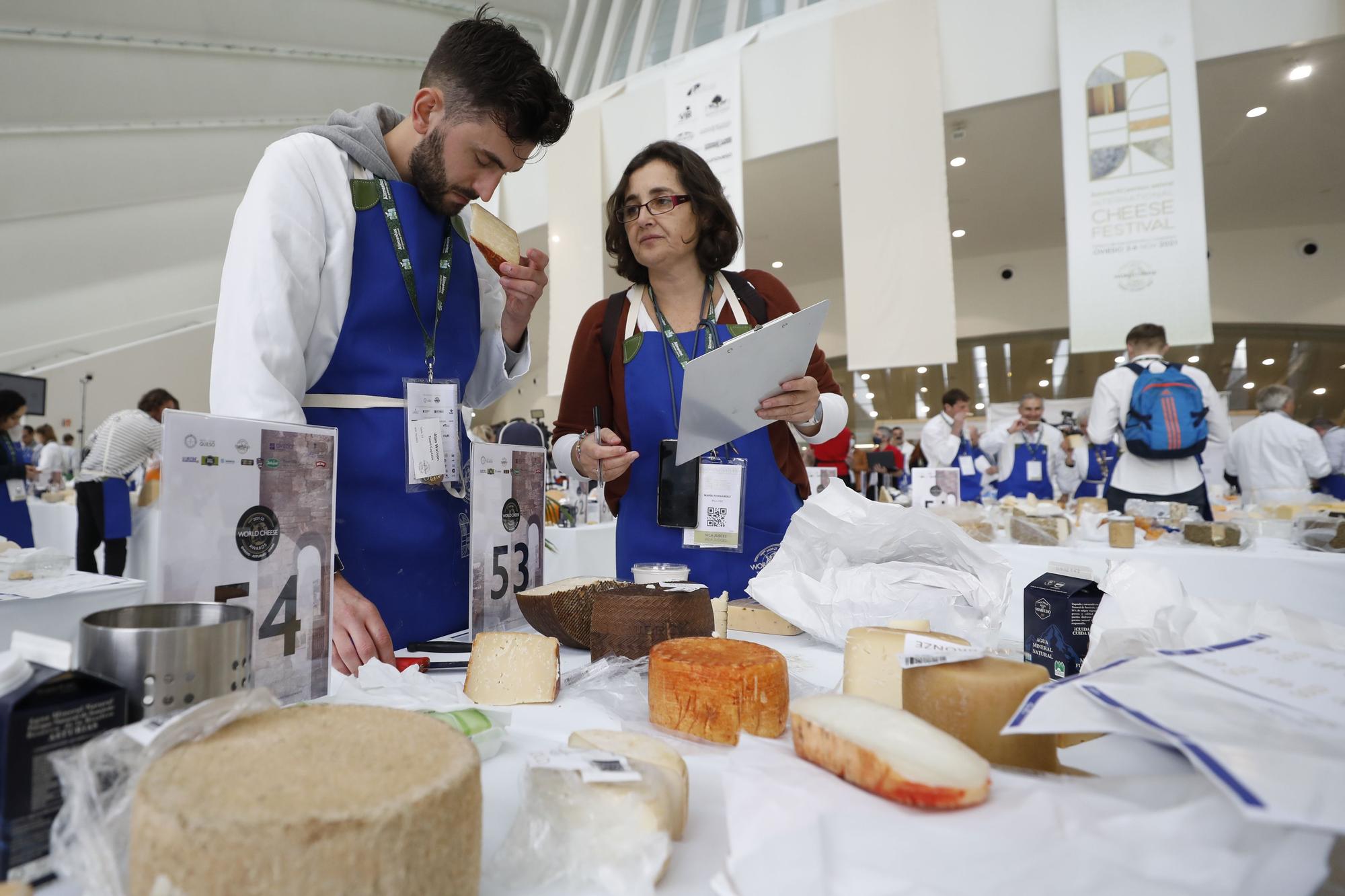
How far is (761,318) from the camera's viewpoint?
5.75 ft

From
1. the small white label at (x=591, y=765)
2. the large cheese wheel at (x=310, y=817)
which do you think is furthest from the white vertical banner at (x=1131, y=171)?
the large cheese wheel at (x=310, y=817)

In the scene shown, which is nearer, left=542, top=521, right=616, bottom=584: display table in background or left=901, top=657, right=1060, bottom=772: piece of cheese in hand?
left=901, top=657, right=1060, bottom=772: piece of cheese in hand

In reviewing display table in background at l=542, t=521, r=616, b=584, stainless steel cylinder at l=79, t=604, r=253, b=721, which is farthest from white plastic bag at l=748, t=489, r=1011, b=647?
display table in background at l=542, t=521, r=616, b=584

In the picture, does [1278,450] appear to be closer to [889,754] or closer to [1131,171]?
[1131,171]

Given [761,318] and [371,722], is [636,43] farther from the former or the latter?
[371,722]

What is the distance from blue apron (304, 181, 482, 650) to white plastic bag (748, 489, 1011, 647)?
0.58 meters

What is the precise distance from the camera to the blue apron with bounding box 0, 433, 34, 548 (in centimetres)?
434

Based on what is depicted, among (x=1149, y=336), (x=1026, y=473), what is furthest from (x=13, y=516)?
(x=1026, y=473)

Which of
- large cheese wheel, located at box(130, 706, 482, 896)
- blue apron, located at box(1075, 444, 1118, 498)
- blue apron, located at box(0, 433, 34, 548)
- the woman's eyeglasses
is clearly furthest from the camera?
blue apron, located at box(1075, 444, 1118, 498)

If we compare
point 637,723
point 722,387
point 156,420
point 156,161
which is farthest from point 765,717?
point 156,161

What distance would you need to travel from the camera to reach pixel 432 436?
1229 mm

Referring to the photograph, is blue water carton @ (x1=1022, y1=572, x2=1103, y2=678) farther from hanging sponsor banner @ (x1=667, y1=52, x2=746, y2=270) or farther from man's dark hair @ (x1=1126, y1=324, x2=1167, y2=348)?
hanging sponsor banner @ (x1=667, y1=52, x2=746, y2=270)

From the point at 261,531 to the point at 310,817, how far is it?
53 cm

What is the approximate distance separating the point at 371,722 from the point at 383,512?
2.63 ft
